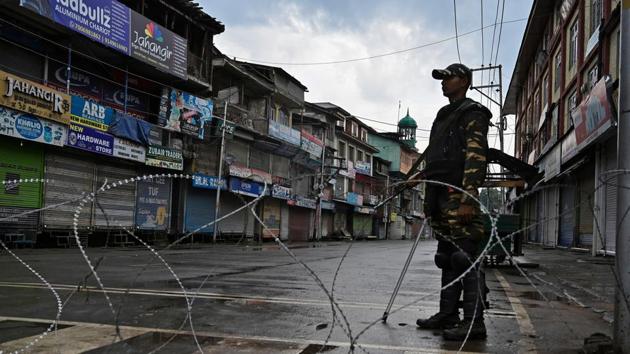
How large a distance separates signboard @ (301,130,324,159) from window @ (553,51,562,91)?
52.8ft

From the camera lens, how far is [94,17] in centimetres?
1844

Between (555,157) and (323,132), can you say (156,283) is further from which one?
(323,132)

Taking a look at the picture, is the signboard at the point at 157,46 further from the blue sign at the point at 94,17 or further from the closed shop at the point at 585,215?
the closed shop at the point at 585,215

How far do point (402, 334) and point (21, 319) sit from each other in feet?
10.4

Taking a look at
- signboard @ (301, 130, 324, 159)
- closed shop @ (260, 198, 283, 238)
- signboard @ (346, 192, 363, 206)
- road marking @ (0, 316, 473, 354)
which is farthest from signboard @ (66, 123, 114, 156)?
signboard @ (346, 192, 363, 206)

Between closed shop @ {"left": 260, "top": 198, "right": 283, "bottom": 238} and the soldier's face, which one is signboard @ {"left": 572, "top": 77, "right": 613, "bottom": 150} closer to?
the soldier's face

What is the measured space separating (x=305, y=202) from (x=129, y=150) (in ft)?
62.9

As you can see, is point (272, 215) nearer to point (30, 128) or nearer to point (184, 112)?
point (184, 112)

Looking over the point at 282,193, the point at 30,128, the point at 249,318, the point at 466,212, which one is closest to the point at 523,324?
the point at 466,212

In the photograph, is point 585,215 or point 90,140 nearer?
point 90,140

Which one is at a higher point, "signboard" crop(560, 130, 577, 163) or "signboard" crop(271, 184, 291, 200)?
"signboard" crop(560, 130, 577, 163)

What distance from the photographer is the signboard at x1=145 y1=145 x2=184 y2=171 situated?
72.4 ft

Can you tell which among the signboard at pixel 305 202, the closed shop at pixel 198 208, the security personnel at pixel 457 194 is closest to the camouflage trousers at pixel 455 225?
the security personnel at pixel 457 194

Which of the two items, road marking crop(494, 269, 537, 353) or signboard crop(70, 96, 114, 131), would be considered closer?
road marking crop(494, 269, 537, 353)
